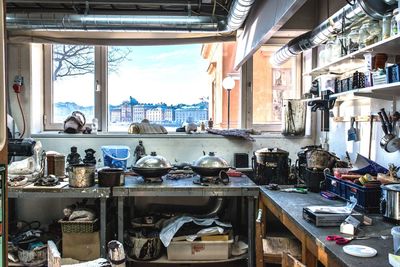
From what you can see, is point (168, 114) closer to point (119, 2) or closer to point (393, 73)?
point (119, 2)

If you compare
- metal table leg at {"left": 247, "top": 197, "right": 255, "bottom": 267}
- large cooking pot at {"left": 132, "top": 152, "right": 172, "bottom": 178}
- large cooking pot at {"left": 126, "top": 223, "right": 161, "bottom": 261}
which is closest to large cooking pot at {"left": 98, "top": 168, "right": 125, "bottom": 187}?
large cooking pot at {"left": 132, "top": 152, "right": 172, "bottom": 178}

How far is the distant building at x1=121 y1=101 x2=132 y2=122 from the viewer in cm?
430

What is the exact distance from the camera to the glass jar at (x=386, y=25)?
211cm

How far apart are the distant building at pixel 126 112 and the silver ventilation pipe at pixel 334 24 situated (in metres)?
1.62

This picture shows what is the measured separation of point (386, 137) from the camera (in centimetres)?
237

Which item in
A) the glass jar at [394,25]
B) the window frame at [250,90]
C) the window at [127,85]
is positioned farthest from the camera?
the window at [127,85]

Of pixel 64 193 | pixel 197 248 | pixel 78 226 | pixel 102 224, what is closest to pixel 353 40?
pixel 197 248

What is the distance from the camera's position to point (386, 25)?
214cm

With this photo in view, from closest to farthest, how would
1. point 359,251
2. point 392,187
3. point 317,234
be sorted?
point 359,251 < point 317,234 < point 392,187

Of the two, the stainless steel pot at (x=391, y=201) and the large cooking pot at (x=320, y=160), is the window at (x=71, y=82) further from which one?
the stainless steel pot at (x=391, y=201)

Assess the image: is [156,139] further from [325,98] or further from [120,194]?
[325,98]

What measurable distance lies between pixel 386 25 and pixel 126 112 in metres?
2.86

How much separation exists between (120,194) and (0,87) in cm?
214

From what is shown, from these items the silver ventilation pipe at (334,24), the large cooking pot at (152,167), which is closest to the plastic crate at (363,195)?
the silver ventilation pipe at (334,24)
